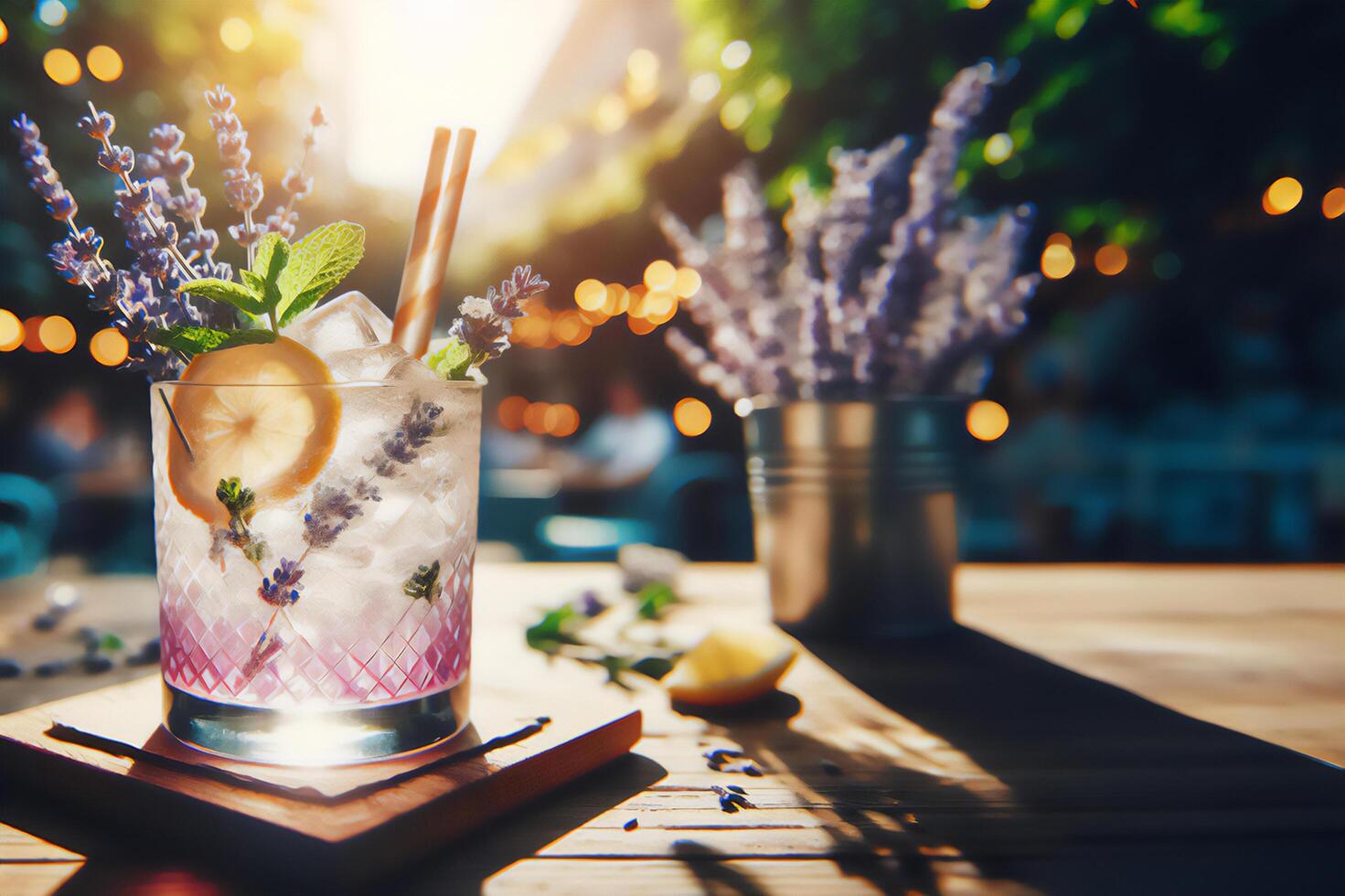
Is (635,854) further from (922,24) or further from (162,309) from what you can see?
(922,24)

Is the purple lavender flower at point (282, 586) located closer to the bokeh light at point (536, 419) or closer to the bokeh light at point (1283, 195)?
the bokeh light at point (1283, 195)

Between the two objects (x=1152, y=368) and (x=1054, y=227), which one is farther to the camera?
(x=1152, y=368)

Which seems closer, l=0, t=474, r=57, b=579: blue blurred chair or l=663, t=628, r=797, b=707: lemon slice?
l=663, t=628, r=797, b=707: lemon slice

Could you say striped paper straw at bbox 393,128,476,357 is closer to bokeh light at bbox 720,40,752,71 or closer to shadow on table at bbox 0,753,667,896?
shadow on table at bbox 0,753,667,896

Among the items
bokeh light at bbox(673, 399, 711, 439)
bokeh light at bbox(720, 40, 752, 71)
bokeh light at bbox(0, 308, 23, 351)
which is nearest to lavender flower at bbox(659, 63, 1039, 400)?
bokeh light at bbox(720, 40, 752, 71)

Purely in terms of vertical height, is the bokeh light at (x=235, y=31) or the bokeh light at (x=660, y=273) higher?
the bokeh light at (x=235, y=31)

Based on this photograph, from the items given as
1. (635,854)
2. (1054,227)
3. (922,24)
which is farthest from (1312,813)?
(1054,227)

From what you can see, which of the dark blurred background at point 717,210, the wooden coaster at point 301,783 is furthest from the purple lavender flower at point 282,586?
the dark blurred background at point 717,210
